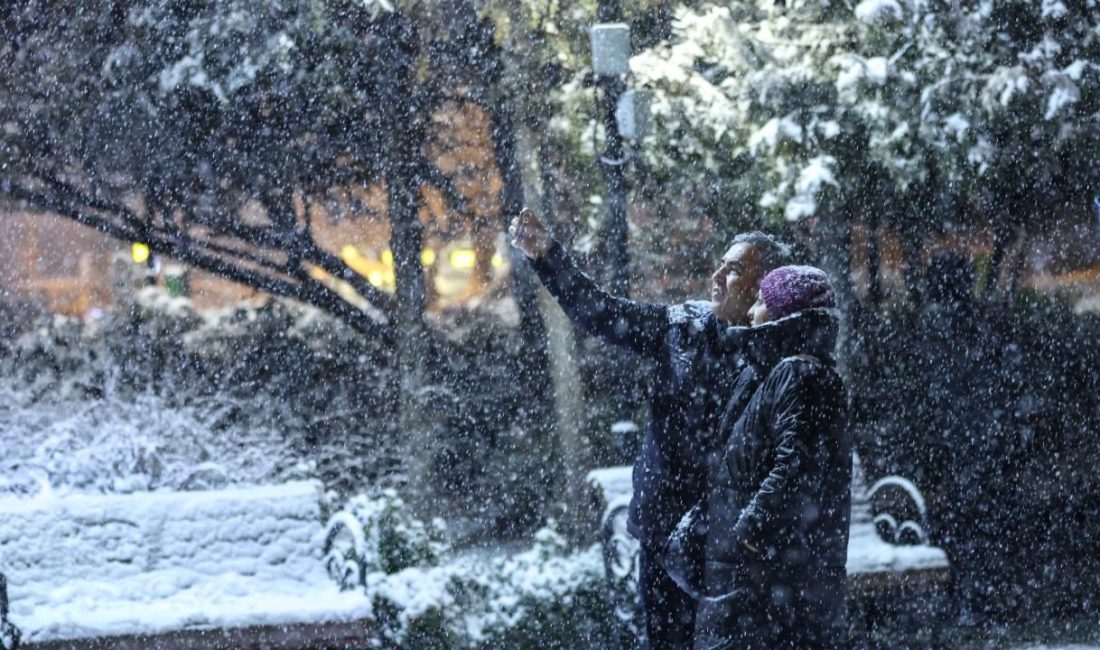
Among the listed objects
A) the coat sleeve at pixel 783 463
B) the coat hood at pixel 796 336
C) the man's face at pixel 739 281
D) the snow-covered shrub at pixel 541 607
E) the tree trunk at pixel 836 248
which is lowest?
the snow-covered shrub at pixel 541 607

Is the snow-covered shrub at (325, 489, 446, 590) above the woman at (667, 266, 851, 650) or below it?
below

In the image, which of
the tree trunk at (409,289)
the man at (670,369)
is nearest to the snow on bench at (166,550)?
the man at (670,369)

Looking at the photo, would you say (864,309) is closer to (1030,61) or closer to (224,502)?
(1030,61)

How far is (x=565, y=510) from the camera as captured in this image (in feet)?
36.8

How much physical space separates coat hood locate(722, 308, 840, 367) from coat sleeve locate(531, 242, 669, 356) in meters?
0.59

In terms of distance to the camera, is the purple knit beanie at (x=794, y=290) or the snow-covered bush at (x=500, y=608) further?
the snow-covered bush at (x=500, y=608)

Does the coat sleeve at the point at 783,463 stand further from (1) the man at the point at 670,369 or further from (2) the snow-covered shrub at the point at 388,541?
(2) the snow-covered shrub at the point at 388,541

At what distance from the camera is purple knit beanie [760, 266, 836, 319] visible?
159 inches

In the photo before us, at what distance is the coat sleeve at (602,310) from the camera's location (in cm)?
463

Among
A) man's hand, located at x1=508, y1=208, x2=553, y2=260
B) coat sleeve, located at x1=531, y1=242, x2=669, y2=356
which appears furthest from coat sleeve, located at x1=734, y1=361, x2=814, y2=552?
man's hand, located at x1=508, y1=208, x2=553, y2=260

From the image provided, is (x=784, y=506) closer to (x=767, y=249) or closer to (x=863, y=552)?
(x=767, y=249)

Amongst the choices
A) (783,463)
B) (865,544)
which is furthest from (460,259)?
(783,463)

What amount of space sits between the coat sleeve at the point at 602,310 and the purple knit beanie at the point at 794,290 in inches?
23.8

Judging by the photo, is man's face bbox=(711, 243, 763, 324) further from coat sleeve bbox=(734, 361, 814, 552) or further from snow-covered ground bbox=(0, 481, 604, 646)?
snow-covered ground bbox=(0, 481, 604, 646)
